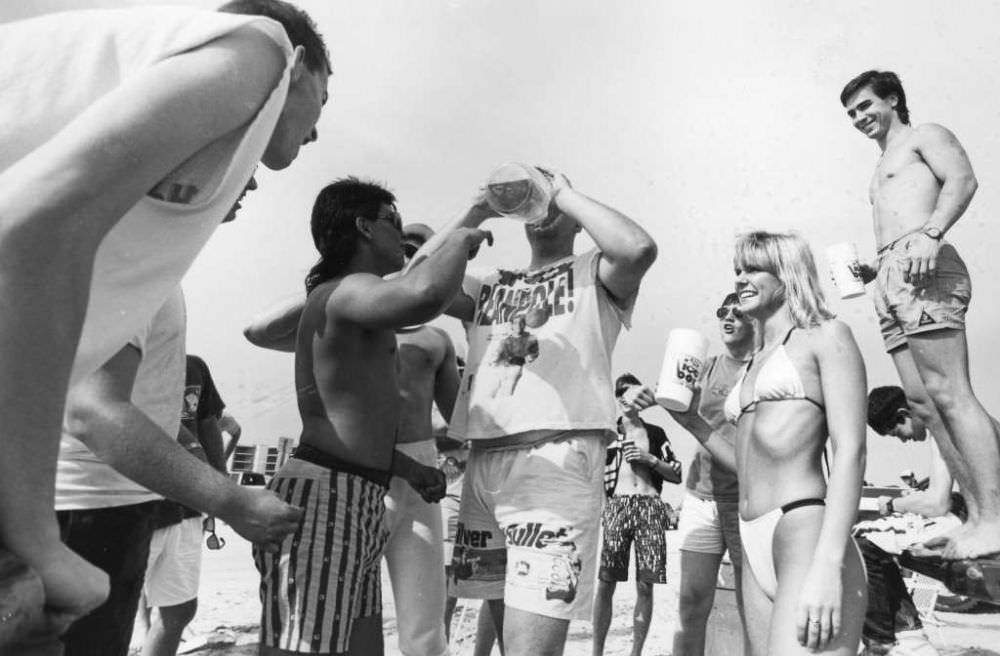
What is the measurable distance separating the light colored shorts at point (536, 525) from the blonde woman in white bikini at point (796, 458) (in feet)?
2.06

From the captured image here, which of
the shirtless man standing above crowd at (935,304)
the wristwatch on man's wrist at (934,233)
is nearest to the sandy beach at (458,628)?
the shirtless man standing above crowd at (935,304)

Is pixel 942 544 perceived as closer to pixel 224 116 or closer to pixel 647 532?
pixel 647 532

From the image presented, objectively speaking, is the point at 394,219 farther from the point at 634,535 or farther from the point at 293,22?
the point at 634,535

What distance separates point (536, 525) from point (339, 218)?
1432 millimetres

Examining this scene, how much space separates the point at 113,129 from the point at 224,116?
0.15 m

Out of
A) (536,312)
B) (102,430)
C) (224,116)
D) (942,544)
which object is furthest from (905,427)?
(224,116)

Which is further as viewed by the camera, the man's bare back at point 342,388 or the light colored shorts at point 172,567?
the light colored shorts at point 172,567

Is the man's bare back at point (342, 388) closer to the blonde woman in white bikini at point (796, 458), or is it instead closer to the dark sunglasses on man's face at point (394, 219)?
the dark sunglasses on man's face at point (394, 219)

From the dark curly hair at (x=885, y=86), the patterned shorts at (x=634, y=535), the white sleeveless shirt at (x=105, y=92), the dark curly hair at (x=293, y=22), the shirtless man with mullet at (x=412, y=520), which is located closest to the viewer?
the white sleeveless shirt at (x=105, y=92)

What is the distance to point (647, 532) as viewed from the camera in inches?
267

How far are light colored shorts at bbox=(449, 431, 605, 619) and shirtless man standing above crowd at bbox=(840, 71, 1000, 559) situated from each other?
6.60ft

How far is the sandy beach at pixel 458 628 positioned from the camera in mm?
5863

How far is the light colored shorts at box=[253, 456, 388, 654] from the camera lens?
8.05 feet

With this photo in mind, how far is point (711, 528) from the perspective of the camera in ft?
16.7
